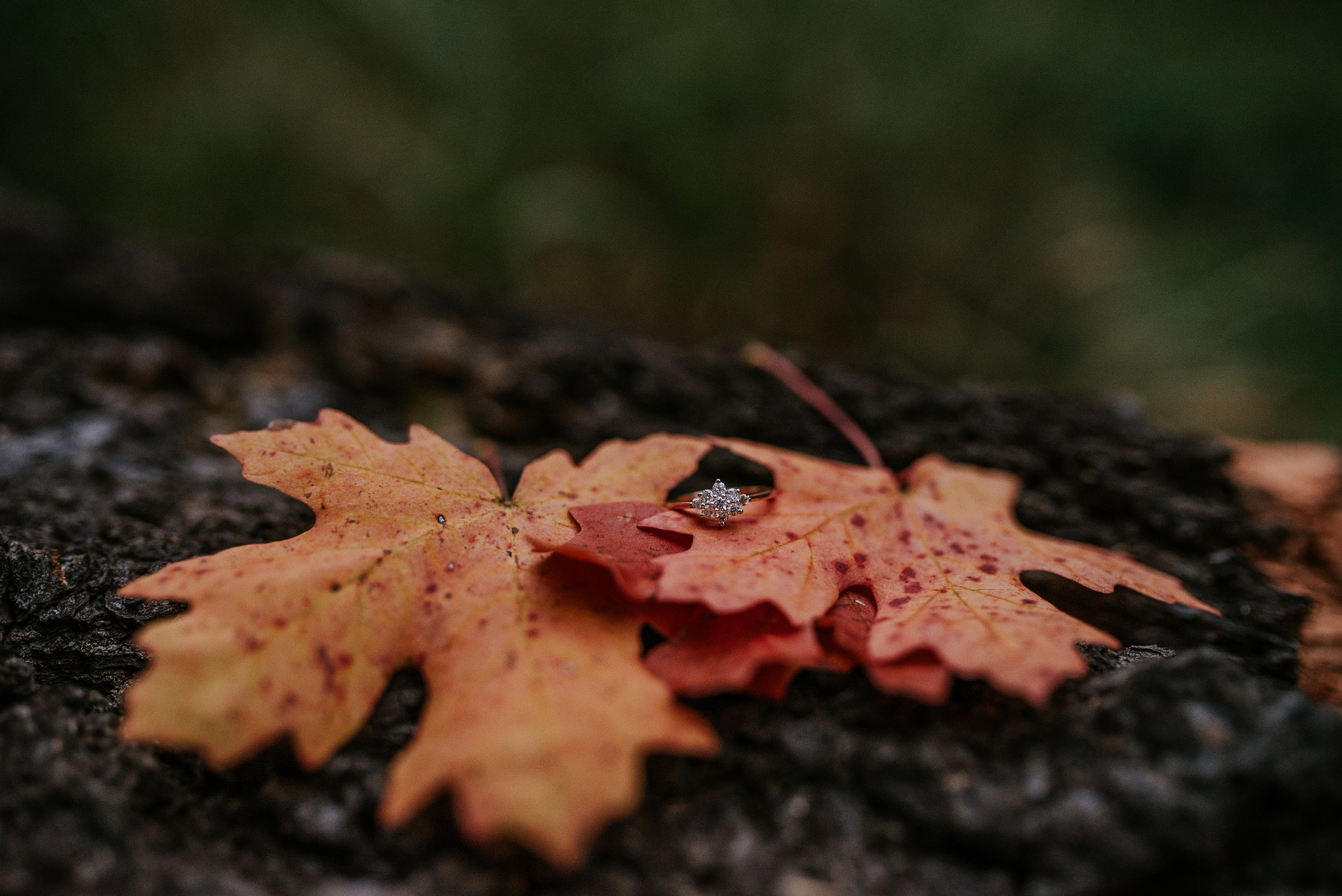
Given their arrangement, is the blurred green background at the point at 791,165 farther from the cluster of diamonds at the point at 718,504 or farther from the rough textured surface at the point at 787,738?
the cluster of diamonds at the point at 718,504

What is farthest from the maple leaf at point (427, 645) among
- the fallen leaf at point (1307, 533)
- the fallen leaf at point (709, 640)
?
the fallen leaf at point (1307, 533)

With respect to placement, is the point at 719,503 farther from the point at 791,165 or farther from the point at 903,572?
the point at 791,165

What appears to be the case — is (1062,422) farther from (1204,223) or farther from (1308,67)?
(1308,67)

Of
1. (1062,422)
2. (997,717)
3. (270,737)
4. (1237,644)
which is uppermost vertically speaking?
(1062,422)

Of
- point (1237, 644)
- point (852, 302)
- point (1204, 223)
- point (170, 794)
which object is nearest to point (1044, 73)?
point (1204, 223)

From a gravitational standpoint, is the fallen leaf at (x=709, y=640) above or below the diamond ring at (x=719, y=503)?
below

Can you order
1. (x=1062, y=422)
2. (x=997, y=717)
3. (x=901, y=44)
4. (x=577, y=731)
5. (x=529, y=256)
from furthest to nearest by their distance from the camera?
(x=901, y=44) < (x=529, y=256) < (x=1062, y=422) < (x=997, y=717) < (x=577, y=731)

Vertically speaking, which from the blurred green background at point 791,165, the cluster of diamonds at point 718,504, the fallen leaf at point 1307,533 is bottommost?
the cluster of diamonds at point 718,504
